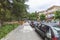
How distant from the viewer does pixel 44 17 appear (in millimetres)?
103250

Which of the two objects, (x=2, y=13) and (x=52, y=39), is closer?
(x=52, y=39)

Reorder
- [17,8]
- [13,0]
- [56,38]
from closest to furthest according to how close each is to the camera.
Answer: [56,38]
[13,0]
[17,8]

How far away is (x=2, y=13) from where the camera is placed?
26344mm

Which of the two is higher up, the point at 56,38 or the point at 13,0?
the point at 13,0

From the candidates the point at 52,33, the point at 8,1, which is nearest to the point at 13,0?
the point at 8,1

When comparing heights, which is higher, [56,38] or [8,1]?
[8,1]

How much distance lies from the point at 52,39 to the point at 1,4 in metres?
18.8

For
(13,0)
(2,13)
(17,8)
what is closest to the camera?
(2,13)

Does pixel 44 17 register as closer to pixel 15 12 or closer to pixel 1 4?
pixel 15 12

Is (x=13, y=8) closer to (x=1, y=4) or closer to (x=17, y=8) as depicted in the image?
(x=17, y=8)

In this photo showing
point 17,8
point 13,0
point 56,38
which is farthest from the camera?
point 17,8

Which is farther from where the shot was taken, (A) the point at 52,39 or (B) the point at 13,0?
(B) the point at 13,0

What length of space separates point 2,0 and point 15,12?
8.88 metres

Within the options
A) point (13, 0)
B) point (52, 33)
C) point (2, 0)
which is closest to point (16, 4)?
point (13, 0)
